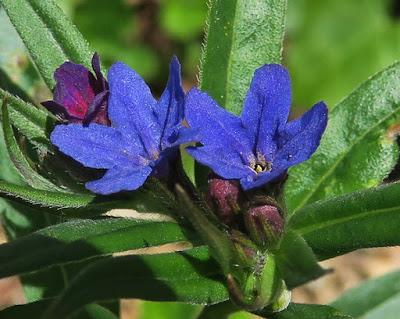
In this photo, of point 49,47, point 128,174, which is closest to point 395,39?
point 49,47

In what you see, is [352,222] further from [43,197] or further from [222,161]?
[43,197]

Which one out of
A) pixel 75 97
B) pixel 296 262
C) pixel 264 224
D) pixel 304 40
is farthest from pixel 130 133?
pixel 304 40

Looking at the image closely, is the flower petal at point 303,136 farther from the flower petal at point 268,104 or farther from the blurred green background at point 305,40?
the blurred green background at point 305,40

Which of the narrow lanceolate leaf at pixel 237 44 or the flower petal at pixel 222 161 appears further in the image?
the narrow lanceolate leaf at pixel 237 44

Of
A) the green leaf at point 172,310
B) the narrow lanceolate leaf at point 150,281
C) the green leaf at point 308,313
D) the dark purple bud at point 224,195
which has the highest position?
the dark purple bud at point 224,195

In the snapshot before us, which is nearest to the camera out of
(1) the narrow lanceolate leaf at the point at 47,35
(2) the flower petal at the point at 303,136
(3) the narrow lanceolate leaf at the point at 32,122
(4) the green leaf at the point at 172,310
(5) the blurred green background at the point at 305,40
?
(2) the flower petal at the point at 303,136

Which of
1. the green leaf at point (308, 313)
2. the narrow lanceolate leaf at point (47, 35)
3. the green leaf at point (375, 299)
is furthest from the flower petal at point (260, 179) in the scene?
the green leaf at point (375, 299)

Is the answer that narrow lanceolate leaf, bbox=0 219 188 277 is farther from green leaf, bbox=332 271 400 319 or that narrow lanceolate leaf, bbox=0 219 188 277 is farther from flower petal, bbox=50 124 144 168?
green leaf, bbox=332 271 400 319
